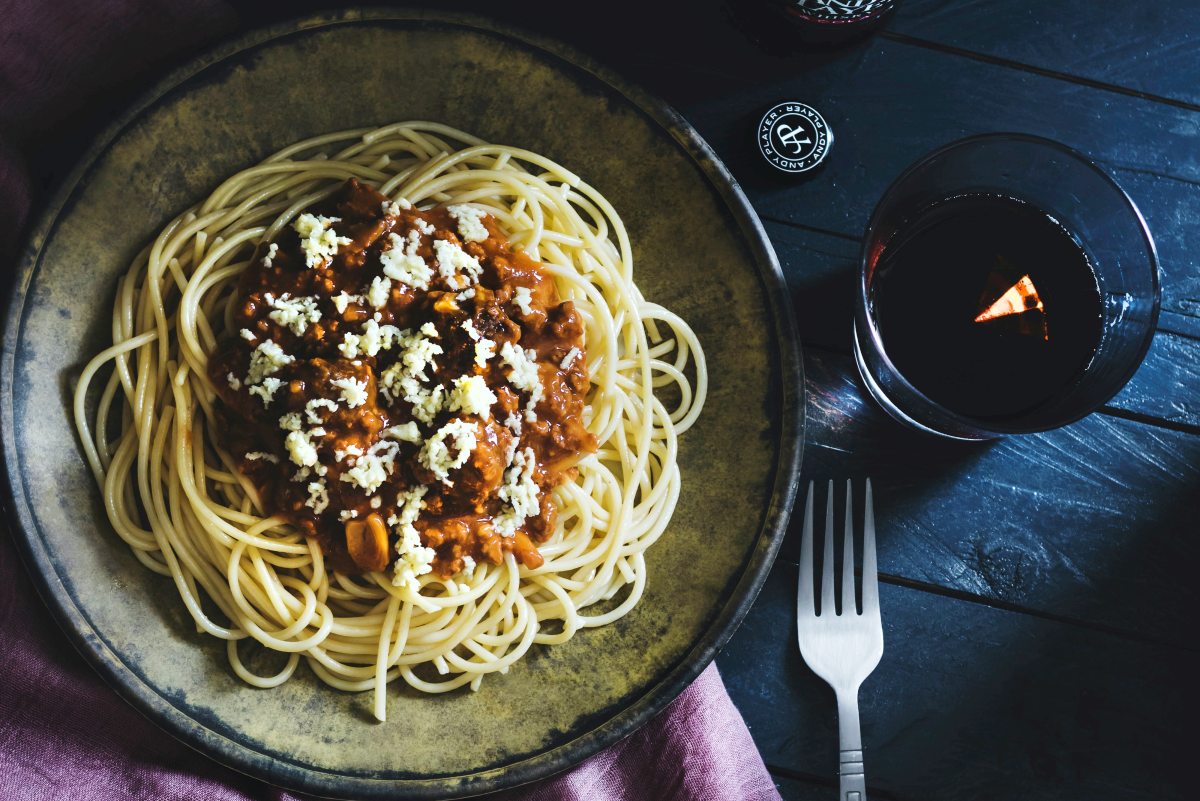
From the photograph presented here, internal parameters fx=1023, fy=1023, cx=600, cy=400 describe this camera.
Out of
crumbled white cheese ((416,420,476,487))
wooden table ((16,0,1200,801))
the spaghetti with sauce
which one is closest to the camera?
crumbled white cheese ((416,420,476,487))

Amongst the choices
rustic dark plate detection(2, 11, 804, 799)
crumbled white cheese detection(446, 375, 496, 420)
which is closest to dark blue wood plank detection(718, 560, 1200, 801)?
rustic dark plate detection(2, 11, 804, 799)

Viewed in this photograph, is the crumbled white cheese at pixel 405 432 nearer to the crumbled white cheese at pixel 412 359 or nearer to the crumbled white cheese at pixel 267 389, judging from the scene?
the crumbled white cheese at pixel 412 359

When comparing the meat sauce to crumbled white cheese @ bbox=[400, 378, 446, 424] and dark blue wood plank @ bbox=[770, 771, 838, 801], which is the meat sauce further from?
dark blue wood plank @ bbox=[770, 771, 838, 801]

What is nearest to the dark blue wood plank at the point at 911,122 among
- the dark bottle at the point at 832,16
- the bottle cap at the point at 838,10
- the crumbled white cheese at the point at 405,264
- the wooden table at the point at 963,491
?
the wooden table at the point at 963,491

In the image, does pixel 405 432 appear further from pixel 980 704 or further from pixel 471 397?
pixel 980 704

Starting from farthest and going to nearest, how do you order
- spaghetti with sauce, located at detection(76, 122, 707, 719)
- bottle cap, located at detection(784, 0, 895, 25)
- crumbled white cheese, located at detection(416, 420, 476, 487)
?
bottle cap, located at detection(784, 0, 895, 25), spaghetti with sauce, located at detection(76, 122, 707, 719), crumbled white cheese, located at detection(416, 420, 476, 487)

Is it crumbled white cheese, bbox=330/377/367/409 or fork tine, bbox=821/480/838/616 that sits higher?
crumbled white cheese, bbox=330/377/367/409

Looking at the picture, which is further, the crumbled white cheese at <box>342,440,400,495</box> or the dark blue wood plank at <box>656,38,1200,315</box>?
the dark blue wood plank at <box>656,38,1200,315</box>
